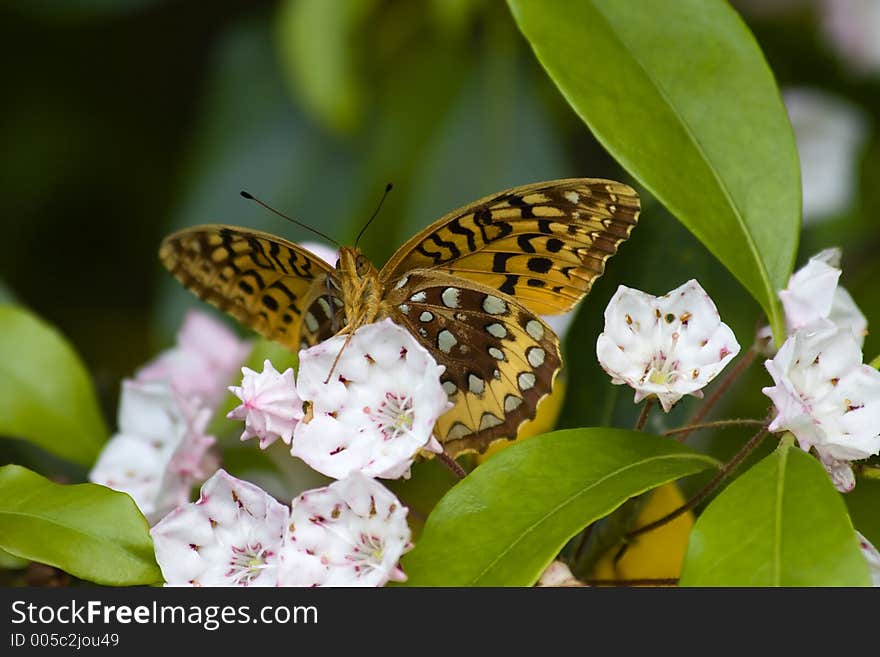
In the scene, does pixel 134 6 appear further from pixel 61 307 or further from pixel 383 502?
pixel 383 502

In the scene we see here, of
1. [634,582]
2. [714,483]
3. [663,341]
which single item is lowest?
[634,582]

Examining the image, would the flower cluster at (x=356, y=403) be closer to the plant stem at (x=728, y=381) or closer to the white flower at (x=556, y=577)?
the white flower at (x=556, y=577)

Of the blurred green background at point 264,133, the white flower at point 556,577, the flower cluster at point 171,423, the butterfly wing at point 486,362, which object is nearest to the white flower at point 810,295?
the butterfly wing at point 486,362

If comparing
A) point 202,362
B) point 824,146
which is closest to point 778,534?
point 202,362

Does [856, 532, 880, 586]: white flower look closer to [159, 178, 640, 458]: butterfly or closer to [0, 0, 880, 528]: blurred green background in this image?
[159, 178, 640, 458]: butterfly

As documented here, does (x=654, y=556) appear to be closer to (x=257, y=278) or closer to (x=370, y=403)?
(x=370, y=403)

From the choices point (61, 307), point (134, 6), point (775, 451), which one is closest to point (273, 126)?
point (134, 6)
